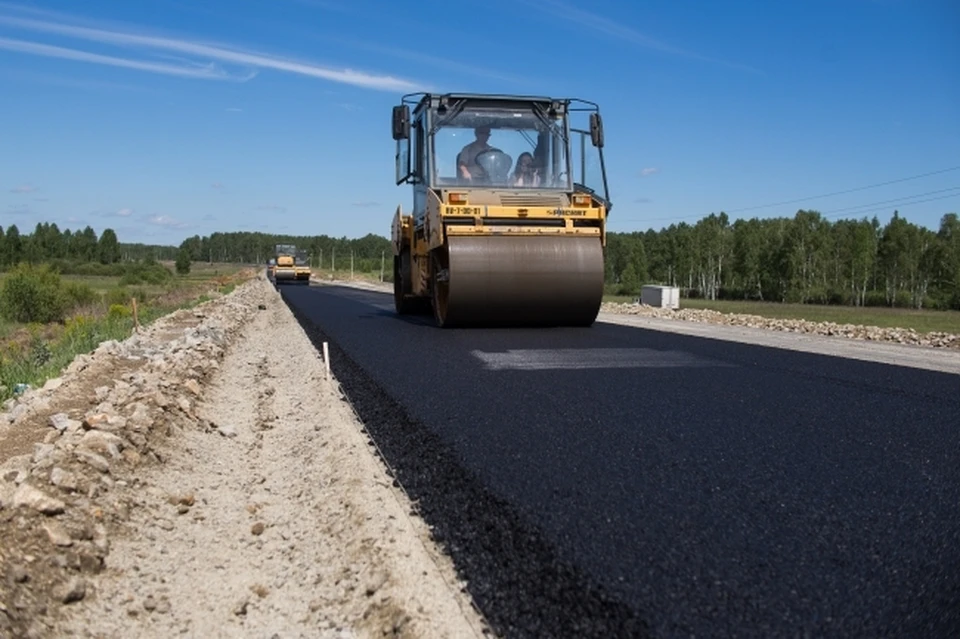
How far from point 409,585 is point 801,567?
1.35m

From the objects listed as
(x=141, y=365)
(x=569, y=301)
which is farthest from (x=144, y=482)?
(x=569, y=301)

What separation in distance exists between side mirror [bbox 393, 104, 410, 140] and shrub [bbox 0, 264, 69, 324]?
2788cm

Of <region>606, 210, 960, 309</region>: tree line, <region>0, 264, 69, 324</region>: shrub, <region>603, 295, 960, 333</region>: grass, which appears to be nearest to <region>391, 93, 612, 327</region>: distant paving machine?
<region>603, 295, 960, 333</region>: grass

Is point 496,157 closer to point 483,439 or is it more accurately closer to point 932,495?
point 483,439

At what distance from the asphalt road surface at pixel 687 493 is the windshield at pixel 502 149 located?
4926 millimetres

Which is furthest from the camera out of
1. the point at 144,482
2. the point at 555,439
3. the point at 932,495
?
the point at 555,439

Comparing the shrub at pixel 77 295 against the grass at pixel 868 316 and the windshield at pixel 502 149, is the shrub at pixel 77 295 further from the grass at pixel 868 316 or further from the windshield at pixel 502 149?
the windshield at pixel 502 149

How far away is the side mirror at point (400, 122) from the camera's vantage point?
1214cm

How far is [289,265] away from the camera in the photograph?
52.7 metres

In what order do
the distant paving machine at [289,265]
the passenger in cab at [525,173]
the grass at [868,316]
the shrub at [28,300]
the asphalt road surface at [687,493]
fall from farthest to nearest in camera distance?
the distant paving machine at [289,265], the shrub at [28,300], the grass at [868,316], the passenger in cab at [525,173], the asphalt road surface at [687,493]

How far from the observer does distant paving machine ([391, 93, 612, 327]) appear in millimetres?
11328

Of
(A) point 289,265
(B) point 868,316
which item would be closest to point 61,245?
(A) point 289,265

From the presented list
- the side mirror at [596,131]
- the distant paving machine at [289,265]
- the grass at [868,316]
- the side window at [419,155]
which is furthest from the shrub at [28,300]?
the side mirror at [596,131]

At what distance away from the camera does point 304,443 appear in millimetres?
5805
